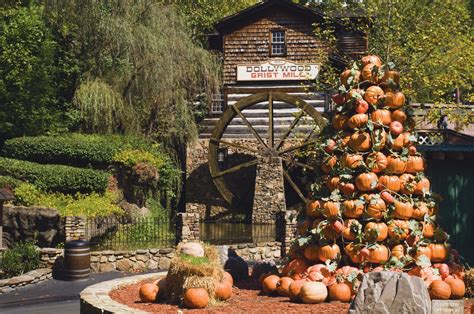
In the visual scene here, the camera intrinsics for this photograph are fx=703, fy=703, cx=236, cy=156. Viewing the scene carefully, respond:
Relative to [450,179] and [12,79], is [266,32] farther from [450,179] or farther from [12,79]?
[450,179]

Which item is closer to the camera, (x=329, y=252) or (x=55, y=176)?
(x=329, y=252)

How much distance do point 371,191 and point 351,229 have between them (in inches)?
27.1

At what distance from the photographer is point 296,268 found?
11.1m

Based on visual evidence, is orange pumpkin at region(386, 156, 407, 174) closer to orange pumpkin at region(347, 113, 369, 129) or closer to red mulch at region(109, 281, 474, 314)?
orange pumpkin at region(347, 113, 369, 129)

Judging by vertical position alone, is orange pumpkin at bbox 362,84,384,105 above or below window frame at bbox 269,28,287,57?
below

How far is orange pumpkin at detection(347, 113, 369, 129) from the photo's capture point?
432 inches

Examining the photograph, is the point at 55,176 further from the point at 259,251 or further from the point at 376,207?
the point at 376,207

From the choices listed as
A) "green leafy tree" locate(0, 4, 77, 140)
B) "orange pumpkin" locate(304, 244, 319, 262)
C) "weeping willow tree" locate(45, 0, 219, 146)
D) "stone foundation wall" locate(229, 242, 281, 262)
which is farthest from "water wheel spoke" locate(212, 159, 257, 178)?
"orange pumpkin" locate(304, 244, 319, 262)

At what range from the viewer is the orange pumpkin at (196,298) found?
10398mm

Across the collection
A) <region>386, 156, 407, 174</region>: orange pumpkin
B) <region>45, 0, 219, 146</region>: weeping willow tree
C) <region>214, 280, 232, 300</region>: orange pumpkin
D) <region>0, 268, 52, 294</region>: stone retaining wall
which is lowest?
<region>0, 268, 52, 294</region>: stone retaining wall

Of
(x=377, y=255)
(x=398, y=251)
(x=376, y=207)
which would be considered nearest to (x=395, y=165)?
(x=376, y=207)

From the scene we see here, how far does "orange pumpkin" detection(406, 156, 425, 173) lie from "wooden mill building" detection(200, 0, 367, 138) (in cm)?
1932

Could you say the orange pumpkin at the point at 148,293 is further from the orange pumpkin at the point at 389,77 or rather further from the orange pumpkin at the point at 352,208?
the orange pumpkin at the point at 389,77

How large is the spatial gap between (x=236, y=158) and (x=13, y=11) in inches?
429
